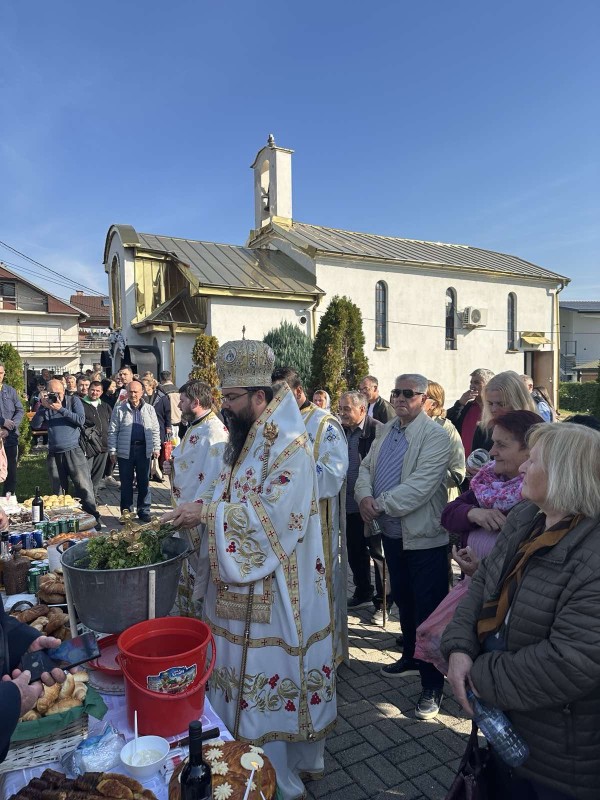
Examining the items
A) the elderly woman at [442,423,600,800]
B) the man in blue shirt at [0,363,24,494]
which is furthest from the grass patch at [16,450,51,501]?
the elderly woman at [442,423,600,800]

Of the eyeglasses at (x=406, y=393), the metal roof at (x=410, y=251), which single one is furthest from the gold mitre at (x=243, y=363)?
the metal roof at (x=410, y=251)

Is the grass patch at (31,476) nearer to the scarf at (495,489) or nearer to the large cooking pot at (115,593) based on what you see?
the large cooking pot at (115,593)

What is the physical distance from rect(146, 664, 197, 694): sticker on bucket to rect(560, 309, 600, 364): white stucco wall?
171ft

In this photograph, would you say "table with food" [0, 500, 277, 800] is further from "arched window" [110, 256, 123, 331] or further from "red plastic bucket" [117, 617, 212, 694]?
"arched window" [110, 256, 123, 331]

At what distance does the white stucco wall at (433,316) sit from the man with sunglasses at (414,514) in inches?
679

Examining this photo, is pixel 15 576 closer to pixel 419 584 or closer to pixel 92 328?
pixel 419 584

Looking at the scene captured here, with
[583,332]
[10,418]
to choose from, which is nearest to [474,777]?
[10,418]

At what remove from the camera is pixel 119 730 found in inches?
76.3

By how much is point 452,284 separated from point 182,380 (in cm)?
1346

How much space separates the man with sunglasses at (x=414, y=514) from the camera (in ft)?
11.7

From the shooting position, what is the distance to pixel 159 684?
1.84 m

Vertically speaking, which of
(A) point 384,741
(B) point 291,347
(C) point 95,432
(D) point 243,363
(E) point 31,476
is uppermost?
(B) point 291,347

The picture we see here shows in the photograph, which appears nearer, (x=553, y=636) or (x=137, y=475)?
(x=553, y=636)

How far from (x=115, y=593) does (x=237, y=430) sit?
45.4 inches
